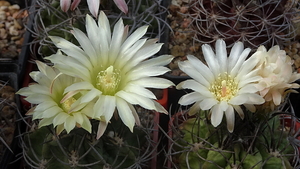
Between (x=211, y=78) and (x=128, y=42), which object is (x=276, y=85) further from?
(x=128, y=42)

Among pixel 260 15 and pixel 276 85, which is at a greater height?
pixel 260 15

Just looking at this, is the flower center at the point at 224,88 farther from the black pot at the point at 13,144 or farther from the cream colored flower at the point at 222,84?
the black pot at the point at 13,144

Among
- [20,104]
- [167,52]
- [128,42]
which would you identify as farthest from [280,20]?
[20,104]

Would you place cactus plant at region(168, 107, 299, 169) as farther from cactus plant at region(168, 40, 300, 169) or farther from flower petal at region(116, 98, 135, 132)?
flower petal at region(116, 98, 135, 132)

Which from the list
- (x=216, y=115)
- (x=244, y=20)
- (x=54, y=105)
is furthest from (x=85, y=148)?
(x=244, y=20)

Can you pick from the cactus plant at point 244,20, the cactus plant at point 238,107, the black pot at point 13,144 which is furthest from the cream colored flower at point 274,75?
the black pot at point 13,144

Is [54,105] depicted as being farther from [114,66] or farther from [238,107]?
[238,107]
